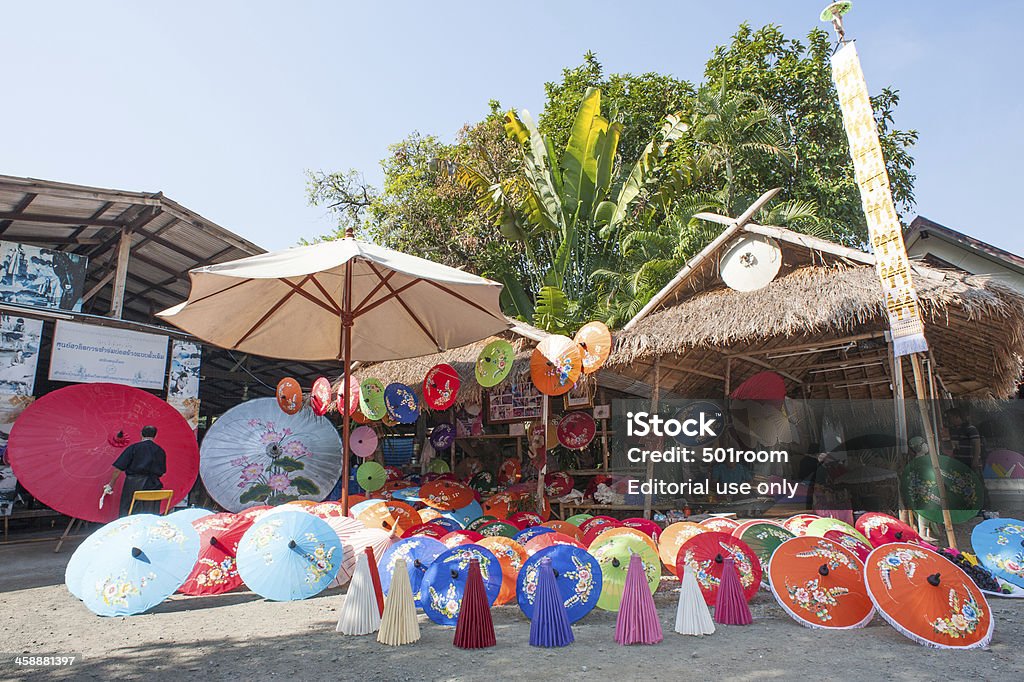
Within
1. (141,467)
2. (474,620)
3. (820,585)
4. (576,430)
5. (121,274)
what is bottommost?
(474,620)

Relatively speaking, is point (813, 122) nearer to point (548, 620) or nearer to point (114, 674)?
point (548, 620)

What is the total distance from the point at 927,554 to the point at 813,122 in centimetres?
1394

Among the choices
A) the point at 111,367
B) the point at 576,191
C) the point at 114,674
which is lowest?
the point at 114,674

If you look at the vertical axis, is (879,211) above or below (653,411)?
above

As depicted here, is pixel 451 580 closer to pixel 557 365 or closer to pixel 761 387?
pixel 557 365

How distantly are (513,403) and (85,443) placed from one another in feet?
17.0

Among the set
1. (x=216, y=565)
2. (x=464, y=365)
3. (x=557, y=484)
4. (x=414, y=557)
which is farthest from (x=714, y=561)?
(x=464, y=365)

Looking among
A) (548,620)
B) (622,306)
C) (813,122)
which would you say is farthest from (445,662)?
(813,122)

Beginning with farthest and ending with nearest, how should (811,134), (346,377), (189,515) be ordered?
(811,134) → (189,515) → (346,377)

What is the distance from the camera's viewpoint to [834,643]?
11.2 ft

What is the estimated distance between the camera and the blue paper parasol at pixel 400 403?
7.95 metres

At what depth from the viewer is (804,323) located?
20.2 feet

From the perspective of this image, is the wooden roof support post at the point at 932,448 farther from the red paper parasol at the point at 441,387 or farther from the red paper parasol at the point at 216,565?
the red paper parasol at the point at 216,565

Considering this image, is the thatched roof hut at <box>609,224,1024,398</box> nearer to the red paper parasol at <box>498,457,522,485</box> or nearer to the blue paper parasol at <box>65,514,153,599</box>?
the red paper parasol at <box>498,457,522,485</box>
